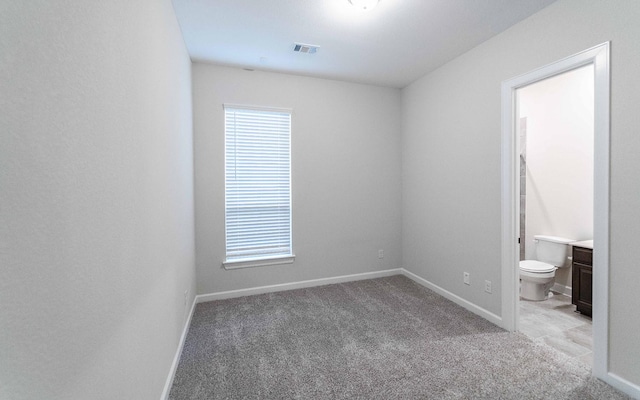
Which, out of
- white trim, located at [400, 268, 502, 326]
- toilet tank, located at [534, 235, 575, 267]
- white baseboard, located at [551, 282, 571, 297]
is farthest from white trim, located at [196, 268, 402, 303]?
white baseboard, located at [551, 282, 571, 297]

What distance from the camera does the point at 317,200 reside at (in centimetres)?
379

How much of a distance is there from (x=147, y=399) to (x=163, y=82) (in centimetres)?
187

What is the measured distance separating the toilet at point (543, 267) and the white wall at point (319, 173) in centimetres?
157

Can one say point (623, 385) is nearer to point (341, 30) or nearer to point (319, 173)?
point (319, 173)

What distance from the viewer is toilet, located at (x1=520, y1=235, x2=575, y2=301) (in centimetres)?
322

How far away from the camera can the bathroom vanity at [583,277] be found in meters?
2.85

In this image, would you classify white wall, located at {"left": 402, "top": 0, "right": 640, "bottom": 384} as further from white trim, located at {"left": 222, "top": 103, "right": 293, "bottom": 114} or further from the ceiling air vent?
white trim, located at {"left": 222, "top": 103, "right": 293, "bottom": 114}

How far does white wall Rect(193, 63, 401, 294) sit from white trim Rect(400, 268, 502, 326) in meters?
0.35

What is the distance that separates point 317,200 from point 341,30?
2.00m

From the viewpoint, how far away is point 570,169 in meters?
3.54

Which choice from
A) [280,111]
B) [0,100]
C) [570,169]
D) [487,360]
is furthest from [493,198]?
[0,100]

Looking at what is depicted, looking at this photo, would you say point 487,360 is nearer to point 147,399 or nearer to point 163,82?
point 147,399

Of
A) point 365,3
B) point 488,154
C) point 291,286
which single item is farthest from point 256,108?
point 488,154

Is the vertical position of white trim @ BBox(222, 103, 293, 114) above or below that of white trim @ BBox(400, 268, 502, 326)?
above
